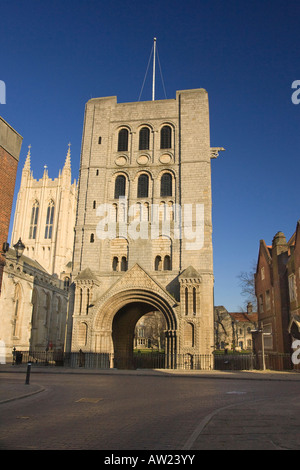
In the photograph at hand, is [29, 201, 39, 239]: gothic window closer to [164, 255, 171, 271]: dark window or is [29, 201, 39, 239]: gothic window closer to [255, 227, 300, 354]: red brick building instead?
[255, 227, 300, 354]: red brick building

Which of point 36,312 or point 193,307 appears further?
point 36,312

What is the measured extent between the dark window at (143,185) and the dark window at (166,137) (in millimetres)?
3271

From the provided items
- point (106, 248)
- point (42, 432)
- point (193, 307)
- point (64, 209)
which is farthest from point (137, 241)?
point (64, 209)

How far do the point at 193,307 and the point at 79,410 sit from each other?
696 inches

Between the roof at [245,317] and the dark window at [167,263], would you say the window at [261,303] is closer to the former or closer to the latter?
the dark window at [167,263]

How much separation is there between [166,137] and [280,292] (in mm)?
16243

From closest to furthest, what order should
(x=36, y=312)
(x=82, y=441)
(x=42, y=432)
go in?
(x=82, y=441) → (x=42, y=432) → (x=36, y=312)

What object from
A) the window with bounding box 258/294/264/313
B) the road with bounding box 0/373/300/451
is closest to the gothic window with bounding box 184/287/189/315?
the window with bounding box 258/294/264/313

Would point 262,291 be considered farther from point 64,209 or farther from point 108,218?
point 64,209

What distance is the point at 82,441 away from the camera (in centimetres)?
676

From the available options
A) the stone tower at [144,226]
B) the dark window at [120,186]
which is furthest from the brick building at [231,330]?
the dark window at [120,186]

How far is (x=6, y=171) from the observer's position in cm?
1236

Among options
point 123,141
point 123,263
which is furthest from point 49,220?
point 123,263

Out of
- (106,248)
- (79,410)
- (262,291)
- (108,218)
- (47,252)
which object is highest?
(47,252)
